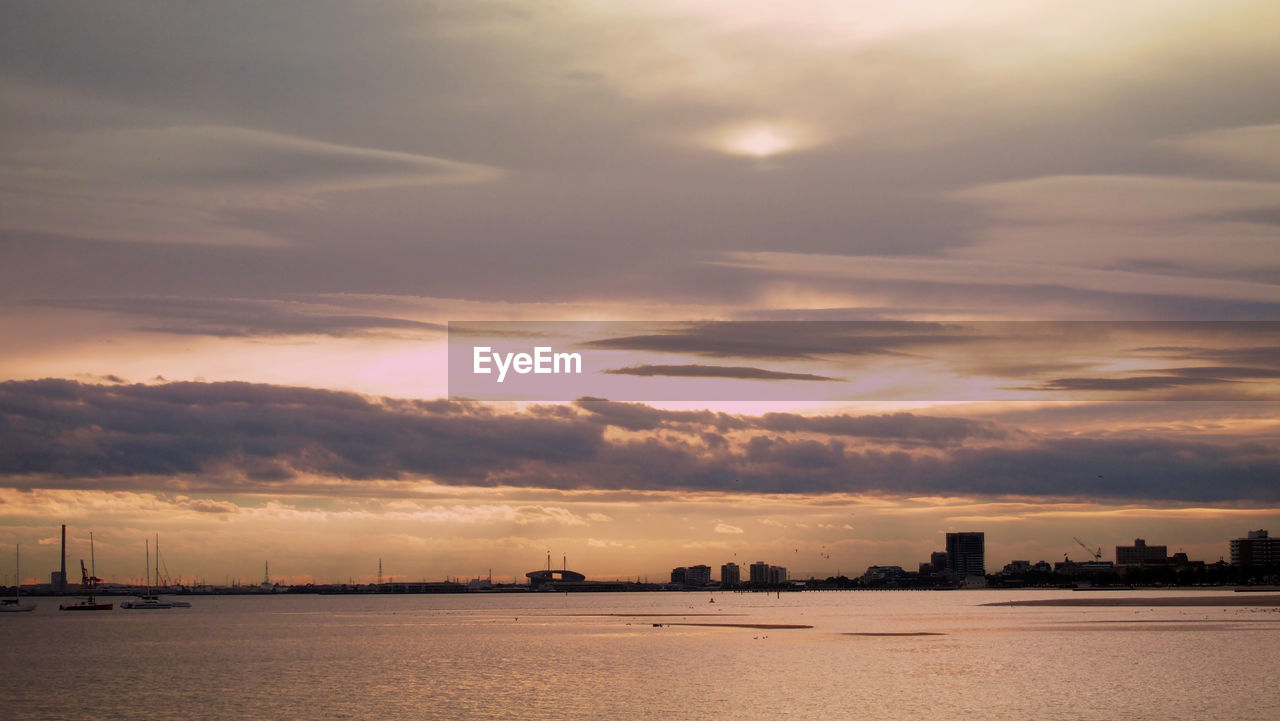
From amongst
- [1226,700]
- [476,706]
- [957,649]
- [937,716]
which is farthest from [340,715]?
[957,649]

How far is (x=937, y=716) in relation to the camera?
91812 mm

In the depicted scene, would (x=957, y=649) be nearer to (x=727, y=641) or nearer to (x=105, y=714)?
(x=727, y=641)

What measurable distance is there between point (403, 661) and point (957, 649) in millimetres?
71722

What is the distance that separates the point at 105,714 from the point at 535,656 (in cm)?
6527

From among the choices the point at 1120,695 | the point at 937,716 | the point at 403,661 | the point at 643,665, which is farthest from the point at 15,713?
the point at 1120,695

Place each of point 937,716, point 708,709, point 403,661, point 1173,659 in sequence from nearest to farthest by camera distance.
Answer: point 937,716 < point 708,709 < point 1173,659 < point 403,661

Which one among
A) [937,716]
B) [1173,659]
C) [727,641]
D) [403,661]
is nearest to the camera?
[937,716]

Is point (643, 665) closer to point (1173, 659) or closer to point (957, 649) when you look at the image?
point (957, 649)

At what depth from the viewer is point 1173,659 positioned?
13850 centimetres

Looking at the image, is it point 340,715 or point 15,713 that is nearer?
point 340,715

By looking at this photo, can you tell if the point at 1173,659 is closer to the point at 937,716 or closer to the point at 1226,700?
the point at 1226,700

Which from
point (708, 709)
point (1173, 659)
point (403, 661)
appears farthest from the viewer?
point (403, 661)

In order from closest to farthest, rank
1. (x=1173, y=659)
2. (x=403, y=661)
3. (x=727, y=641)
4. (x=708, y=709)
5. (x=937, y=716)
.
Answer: (x=937, y=716), (x=708, y=709), (x=1173, y=659), (x=403, y=661), (x=727, y=641)

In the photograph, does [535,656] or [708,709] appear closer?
[708,709]
